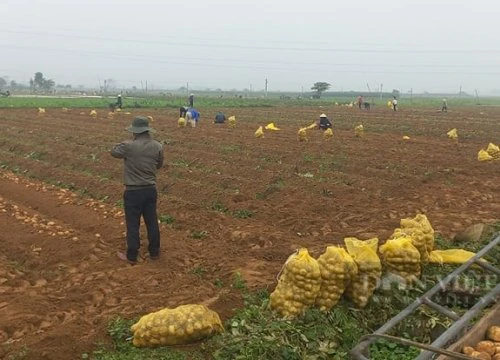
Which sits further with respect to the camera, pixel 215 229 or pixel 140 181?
pixel 215 229

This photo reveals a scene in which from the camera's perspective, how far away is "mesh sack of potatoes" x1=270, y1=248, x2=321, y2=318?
169 inches

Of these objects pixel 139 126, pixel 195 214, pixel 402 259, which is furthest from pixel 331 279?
pixel 195 214

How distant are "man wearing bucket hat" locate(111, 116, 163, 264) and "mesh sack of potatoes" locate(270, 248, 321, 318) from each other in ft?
7.61

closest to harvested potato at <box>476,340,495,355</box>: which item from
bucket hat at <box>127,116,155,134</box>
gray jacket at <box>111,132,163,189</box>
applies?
gray jacket at <box>111,132,163,189</box>

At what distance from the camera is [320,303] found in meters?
4.42

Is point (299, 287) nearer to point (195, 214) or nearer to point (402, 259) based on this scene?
point (402, 259)

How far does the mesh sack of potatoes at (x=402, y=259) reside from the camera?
4895 millimetres

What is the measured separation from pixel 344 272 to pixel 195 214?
3986mm

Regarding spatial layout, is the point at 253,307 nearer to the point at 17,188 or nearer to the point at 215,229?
the point at 215,229

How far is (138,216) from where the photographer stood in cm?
616

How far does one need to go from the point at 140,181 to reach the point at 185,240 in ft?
4.17

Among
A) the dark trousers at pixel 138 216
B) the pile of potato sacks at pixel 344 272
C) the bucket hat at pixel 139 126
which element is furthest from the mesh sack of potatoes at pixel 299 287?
the bucket hat at pixel 139 126

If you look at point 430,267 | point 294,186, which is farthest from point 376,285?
point 294,186

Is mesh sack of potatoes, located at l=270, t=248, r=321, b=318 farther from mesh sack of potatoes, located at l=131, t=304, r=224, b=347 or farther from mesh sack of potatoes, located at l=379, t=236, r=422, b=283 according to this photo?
mesh sack of potatoes, located at l=379, t=236, r=422, b=283
